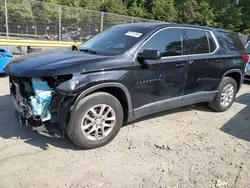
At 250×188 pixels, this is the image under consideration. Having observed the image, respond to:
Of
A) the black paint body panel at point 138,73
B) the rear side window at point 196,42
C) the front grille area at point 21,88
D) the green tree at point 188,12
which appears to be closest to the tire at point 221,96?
the black paint body panel at point 138,73

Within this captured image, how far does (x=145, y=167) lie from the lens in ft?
10.9

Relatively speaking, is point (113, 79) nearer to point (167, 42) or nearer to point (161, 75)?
point (161, 75)

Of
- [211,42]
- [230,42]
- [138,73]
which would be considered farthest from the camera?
[230,42]

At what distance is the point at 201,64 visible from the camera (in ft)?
15.7

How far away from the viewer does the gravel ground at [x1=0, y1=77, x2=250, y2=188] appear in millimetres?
3041

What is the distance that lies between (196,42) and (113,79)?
2.04 metres

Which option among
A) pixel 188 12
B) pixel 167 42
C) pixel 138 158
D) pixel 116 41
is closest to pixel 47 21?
pixel 116 41

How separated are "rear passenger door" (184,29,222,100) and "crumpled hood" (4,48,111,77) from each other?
1.74 meters

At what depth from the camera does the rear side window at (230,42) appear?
536 centimetres

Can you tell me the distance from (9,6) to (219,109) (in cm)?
963

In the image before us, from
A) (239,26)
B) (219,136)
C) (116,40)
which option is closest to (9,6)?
(116,40)

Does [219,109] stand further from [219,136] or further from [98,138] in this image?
[98,138]

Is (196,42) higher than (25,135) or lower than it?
higher

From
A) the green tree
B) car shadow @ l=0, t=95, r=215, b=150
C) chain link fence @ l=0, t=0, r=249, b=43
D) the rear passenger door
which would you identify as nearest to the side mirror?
the rear passenger door
